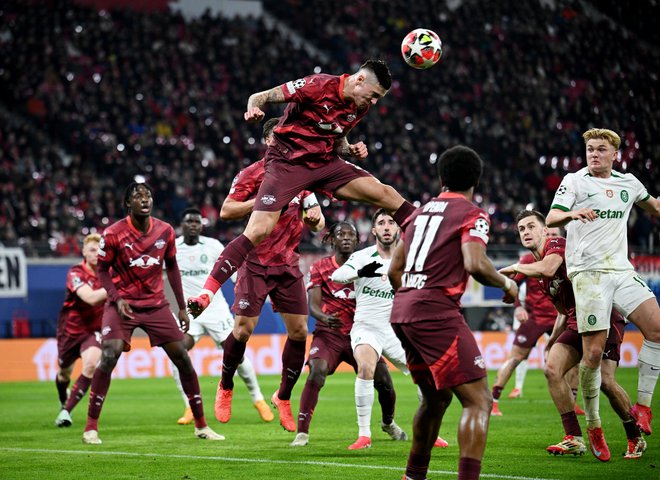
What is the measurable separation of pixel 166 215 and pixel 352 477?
20920mm

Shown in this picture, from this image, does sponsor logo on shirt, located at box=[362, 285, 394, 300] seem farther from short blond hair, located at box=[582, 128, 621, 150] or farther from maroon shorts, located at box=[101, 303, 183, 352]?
short blond hair, located at box=[582, 128, 621, 150]

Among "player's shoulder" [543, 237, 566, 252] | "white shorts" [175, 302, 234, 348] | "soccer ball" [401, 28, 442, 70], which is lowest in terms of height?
"white shorts" [175, 302, 234, 348]

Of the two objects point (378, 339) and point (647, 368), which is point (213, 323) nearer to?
point (378, 339)

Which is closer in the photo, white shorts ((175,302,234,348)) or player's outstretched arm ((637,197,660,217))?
player's outstretched arm ((637,197,660,217))

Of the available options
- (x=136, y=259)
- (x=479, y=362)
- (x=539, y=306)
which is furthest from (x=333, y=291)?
(x=539, y=306)

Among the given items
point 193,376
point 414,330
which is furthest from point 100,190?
point 414,330

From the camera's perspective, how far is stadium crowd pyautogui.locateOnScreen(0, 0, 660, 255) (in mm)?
27469

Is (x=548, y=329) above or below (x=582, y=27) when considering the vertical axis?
below

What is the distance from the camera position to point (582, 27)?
31.3 m

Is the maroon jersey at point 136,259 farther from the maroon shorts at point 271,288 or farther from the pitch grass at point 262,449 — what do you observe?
the pitch grass at point 262,449

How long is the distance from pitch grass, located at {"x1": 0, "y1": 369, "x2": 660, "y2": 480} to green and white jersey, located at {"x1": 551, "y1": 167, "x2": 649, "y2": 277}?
1727mm

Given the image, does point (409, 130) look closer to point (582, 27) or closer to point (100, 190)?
point (582, 27)

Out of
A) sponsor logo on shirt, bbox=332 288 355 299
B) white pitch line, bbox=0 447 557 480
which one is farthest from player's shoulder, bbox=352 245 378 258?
white pitch line, bbox=0 447 557 480

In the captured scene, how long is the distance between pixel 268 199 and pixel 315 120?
0.80 metres
